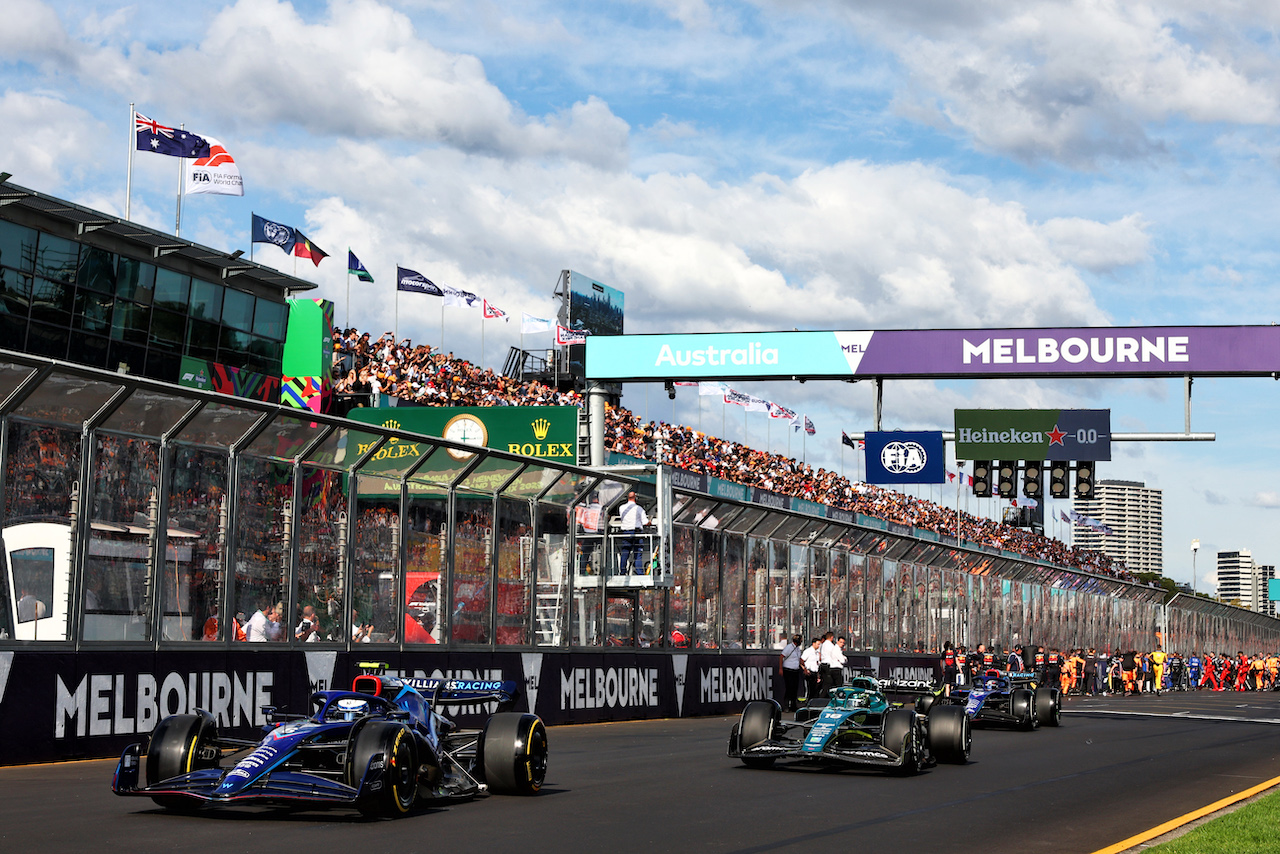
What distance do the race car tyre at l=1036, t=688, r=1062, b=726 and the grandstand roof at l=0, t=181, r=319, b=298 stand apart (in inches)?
899

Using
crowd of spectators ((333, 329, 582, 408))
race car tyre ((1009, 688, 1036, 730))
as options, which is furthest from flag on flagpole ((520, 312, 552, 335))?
race car tyre ((1009, 688, 1036, 730))

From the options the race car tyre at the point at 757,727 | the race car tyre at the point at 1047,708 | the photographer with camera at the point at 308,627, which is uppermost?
the photographer with camera at the point at 308,627

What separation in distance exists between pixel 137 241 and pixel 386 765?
30080mm

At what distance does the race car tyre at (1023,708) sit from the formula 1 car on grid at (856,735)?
714 cm

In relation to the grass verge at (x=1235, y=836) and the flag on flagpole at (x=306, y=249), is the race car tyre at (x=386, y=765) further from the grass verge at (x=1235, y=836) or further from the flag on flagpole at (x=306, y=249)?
the flag on flagpole at (x=306, y=249)

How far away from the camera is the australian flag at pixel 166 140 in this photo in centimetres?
3297

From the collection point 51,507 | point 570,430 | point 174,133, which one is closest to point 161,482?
point 51,507

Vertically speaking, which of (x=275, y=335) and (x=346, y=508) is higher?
(x=275, y=335)

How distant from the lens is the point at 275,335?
4294cm

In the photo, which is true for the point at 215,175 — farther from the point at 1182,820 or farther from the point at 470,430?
the point at 1182,820

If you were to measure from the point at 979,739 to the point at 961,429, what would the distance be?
9.62 m

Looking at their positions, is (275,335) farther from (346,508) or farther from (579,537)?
(346,508)

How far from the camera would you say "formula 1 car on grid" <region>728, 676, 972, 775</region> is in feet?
46.1

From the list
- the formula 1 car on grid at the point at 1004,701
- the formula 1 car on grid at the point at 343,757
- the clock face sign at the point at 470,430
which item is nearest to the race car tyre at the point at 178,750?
the formula 1 car on grid at the point at 343,757
